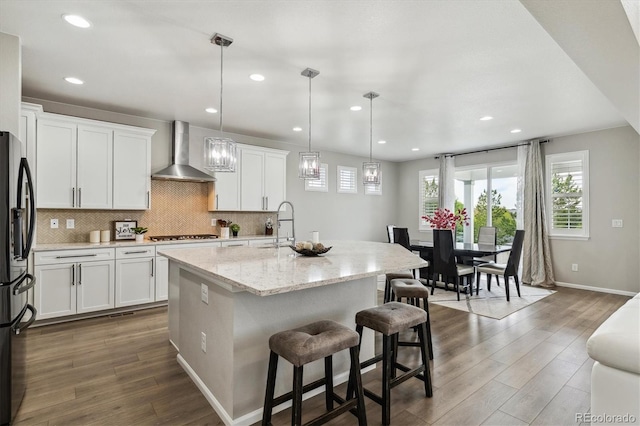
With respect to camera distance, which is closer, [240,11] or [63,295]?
[240,11]

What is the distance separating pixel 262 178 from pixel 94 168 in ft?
7.91

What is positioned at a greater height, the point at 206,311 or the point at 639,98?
the point at 639,98

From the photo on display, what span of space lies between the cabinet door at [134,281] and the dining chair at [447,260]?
13.6ft

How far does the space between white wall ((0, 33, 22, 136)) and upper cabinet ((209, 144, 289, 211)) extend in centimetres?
275

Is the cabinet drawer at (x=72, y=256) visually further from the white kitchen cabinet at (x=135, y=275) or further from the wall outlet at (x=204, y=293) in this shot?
the wall outlet at (x=204, y=293)

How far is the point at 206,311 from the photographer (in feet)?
7.63

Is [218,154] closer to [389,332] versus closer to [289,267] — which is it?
[289,267]

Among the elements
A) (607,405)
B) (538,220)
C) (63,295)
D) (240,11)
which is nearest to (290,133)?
(240,11)

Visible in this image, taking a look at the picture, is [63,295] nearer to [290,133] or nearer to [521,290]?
[290,133]

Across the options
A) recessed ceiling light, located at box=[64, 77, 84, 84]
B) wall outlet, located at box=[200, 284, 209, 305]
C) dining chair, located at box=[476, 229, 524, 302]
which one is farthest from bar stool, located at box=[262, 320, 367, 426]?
dining chair, located at box=[476, 229, 524, 302]

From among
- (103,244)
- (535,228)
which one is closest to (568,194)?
(535,228)

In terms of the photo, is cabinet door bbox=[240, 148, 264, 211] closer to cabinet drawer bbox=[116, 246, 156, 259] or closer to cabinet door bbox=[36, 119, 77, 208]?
cabinet drawer bbox=[116, 246, 156, 259]

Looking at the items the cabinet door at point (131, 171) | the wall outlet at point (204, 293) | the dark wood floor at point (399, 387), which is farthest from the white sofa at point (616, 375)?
the cabinet door at point (131, 171)

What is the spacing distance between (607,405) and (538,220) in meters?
5.09
